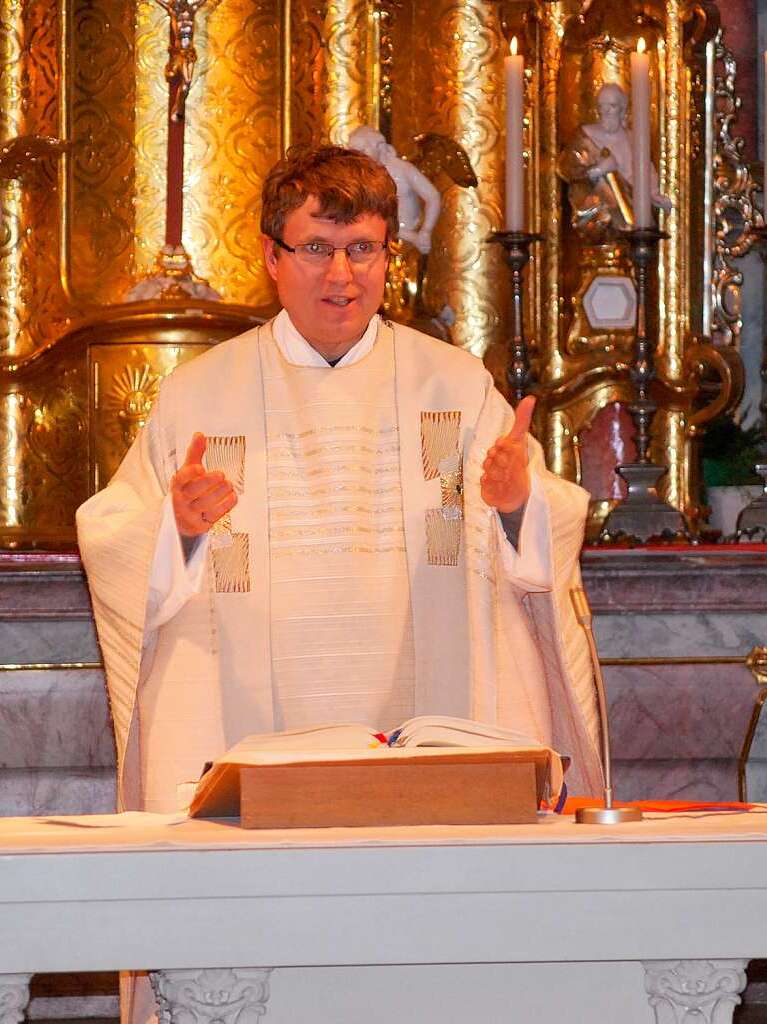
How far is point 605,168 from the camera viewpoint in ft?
20.6

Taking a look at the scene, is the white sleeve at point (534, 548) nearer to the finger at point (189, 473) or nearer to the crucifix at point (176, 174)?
the finger at point (189, 473)

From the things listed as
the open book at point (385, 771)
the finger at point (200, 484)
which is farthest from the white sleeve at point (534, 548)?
the open book at point (385, 771)

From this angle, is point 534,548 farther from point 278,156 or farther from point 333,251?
point 278,156

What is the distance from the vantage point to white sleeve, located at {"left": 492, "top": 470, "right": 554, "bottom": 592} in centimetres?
362

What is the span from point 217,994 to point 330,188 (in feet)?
5.45

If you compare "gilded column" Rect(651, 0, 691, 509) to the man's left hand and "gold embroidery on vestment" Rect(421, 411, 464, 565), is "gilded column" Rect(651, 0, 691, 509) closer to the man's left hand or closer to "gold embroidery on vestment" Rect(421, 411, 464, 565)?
"gold embroidery on vestment" Rect(421, 411, 464, 565)

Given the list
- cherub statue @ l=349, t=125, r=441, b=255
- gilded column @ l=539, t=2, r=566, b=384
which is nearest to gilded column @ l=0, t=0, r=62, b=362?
cherub statue @ l=349, t=125, r=441, b=255

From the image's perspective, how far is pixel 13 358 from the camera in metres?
6.36

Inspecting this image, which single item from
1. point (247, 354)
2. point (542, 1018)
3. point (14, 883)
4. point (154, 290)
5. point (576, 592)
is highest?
point (154, 290)

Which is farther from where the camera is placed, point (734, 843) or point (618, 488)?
point (618, 488)

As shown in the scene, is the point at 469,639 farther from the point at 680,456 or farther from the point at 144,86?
the point at 144,86

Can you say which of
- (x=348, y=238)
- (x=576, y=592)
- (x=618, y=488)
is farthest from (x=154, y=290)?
(x=576, y=592)

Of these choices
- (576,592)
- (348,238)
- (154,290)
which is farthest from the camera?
(154,290)

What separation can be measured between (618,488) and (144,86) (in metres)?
1.95
